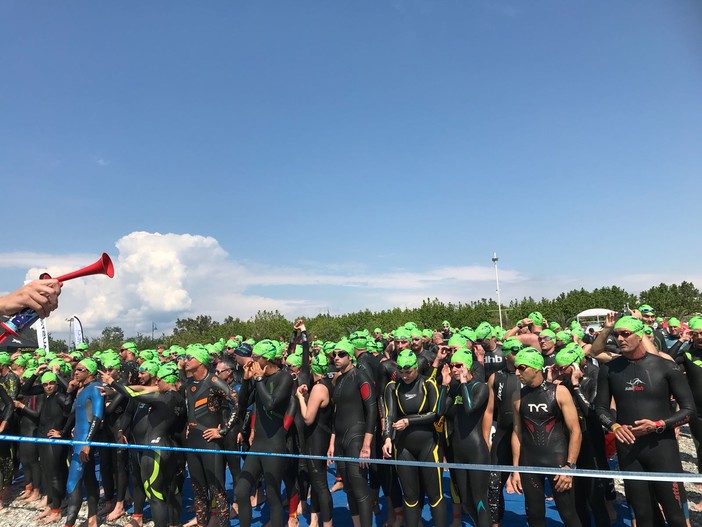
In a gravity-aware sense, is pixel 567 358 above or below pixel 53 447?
above

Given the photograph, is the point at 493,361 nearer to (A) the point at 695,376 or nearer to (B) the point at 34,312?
(A) the point at 695,376

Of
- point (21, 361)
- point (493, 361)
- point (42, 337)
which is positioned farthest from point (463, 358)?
point (42, 337)

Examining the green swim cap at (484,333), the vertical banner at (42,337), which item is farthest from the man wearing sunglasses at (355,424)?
the vertical banner at (42,337)

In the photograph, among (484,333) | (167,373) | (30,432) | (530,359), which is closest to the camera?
(530,359)

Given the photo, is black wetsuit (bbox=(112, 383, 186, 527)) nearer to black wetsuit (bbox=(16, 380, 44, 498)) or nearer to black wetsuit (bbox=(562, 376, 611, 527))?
black wetsuit (bbox=(16, 380, 44, 498))

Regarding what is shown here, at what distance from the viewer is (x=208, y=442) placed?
563cm

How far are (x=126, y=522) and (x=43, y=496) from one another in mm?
2242

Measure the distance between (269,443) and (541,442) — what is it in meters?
2.95

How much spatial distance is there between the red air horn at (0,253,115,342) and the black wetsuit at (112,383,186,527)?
3330 millimetres

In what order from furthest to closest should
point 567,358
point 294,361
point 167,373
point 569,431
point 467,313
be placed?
point 467,313
point 294,361
point 167,373
point 567,358
point 569,431

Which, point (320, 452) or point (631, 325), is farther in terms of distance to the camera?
point (320, 452)

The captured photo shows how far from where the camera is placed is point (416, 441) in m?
5.03

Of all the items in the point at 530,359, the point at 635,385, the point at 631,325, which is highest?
the point at 631,325

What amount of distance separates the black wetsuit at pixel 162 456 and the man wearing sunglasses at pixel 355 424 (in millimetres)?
2053
